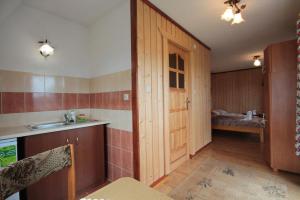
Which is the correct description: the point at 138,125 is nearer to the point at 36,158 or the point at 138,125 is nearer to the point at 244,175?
the point at 36,158

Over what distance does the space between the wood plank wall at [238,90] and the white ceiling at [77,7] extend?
6.22 metres

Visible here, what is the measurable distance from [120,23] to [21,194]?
2.18 meters

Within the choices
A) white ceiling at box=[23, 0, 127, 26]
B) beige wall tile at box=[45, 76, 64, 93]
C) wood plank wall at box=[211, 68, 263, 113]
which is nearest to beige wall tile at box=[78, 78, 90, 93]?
beige wall tile at box=[45, 76, 64, 93]

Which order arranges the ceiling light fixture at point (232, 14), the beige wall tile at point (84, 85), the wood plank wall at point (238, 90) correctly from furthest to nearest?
the wood plank wall at point (238, 90)
the beige wall tile at point (84, 85)
the ceiling light fixture at point (232, 14)

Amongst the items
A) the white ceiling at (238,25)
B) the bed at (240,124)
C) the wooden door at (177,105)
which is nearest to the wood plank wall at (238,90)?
the bed at (240,124)

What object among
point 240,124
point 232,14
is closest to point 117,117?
point 232,14

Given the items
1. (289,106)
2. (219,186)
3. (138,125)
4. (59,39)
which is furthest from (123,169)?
(289,106)

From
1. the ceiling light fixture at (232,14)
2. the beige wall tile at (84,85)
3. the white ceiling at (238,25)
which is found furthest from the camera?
the beige wall tile at (84,85)

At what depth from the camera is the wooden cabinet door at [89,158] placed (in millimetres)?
1846

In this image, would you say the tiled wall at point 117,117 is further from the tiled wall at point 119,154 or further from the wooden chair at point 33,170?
the wooden chair at point 33,170

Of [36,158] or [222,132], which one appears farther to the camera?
[222,132]

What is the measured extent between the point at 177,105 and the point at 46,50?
2.13m

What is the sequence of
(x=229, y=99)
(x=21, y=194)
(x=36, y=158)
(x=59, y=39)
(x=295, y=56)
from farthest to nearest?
(x=229, y=99) → (x=59, y=39) → (x=295, y=56) → (x=21, y=194) → (x=36, y=158)

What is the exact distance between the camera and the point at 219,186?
76.9 inches
